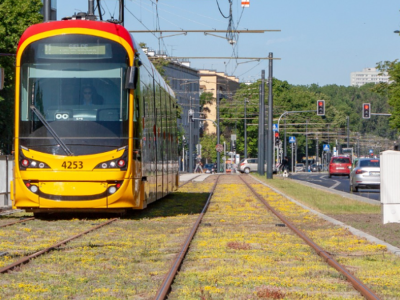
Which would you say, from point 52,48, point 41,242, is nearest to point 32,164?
point 52,48

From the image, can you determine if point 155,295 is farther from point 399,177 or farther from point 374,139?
point 374,139

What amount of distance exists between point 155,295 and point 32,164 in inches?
332

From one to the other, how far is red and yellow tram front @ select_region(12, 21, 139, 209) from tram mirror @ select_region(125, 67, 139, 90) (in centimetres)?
17

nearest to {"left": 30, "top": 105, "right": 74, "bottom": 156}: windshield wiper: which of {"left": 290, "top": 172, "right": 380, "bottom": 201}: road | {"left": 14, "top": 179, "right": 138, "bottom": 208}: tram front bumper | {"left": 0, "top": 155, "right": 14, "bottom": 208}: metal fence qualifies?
{"left": 14, "top": 179, "right": 138, "bottom": 208}: tram front bumper

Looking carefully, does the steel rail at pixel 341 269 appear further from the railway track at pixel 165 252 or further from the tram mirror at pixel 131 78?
the tram mirror at pixel 131 78

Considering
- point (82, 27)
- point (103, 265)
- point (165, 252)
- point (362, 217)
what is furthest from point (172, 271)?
point (362, 217)

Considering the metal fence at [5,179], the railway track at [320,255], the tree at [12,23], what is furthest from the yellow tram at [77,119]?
the tree at [12,23]

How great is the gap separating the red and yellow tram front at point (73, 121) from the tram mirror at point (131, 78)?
170 millimetres

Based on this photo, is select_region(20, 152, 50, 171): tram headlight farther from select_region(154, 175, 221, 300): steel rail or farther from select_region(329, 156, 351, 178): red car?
select_region(329, 156, 351, 178): red car

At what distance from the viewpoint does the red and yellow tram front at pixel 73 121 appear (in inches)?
597

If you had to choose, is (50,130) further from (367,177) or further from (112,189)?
(367,177)

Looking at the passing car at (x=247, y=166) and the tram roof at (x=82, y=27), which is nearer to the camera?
the tram roof at (x=82, y=27)

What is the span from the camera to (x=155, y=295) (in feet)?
24.1

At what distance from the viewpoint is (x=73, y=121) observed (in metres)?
15.5
